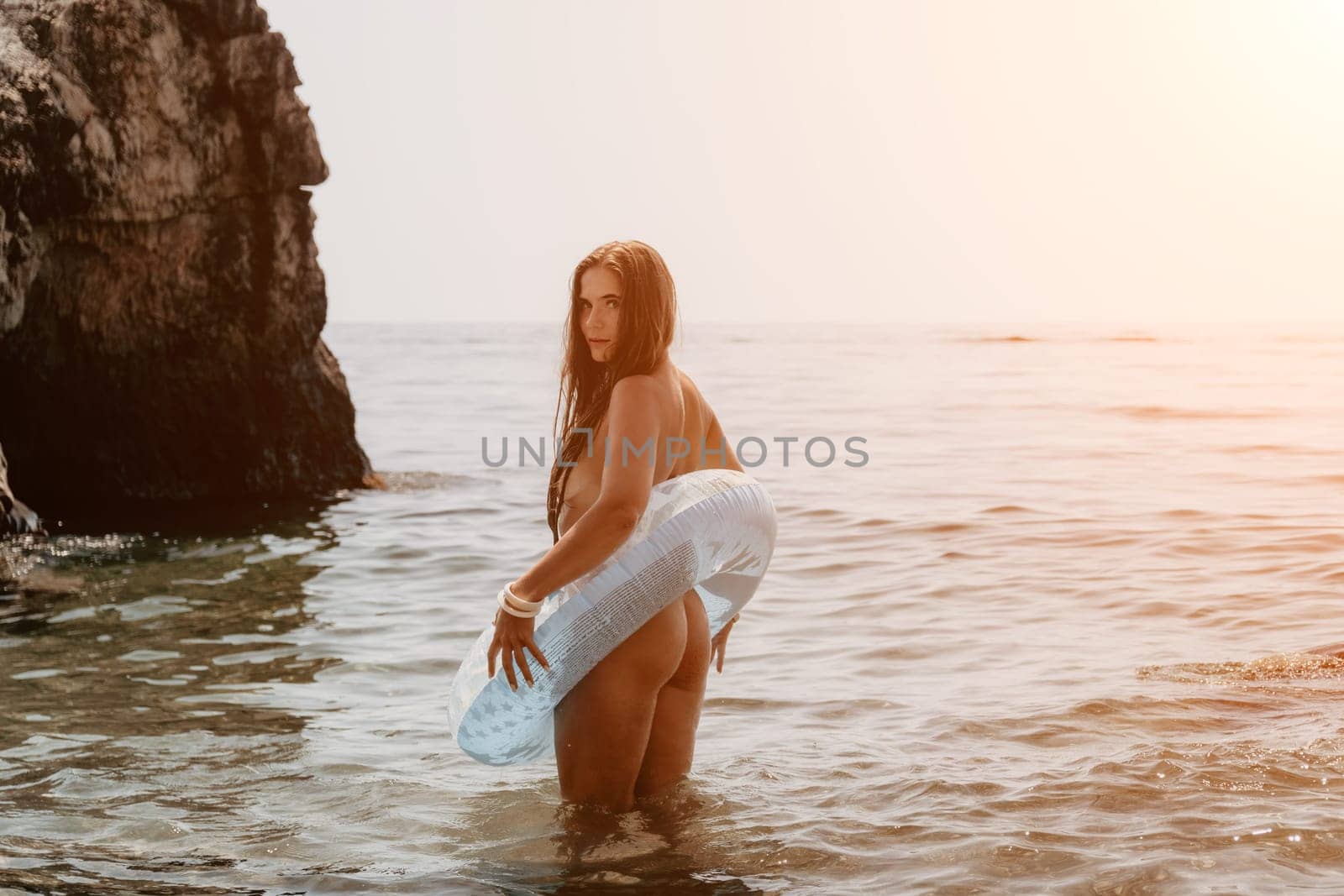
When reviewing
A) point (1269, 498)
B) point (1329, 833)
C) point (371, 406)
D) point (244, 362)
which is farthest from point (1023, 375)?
point (1329, 833)

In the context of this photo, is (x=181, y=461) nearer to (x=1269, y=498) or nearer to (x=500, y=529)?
(x=500, y=529)

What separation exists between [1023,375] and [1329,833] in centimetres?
3072

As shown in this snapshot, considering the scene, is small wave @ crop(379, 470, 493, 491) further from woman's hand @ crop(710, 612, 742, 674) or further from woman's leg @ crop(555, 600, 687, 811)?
woman's leg @ crop(555, 600, 687, 811)

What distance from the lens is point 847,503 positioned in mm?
13000

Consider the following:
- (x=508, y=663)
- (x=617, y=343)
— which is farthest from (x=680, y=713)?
(x=617, y=343)

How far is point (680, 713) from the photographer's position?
440 centimetres

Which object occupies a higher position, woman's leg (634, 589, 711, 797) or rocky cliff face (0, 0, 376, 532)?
rocky cliff face (0, 0, 376, 532)

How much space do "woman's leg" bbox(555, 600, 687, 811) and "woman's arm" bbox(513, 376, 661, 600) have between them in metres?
0.33

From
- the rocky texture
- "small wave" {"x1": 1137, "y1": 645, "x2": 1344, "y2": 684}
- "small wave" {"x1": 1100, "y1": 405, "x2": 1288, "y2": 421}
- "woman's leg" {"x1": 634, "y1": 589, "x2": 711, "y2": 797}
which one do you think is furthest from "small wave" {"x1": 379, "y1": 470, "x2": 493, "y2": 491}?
"small wave" {"x1": 1100, "y1": 405, "x2": 1288, "y2": 421}

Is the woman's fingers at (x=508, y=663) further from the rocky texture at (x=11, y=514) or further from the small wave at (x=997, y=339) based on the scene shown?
the small wave at (x=997, y=339)

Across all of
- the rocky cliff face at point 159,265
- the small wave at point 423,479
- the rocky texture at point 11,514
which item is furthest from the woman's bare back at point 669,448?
the small wave at point 423,479

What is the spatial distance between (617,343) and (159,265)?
10.0 meters

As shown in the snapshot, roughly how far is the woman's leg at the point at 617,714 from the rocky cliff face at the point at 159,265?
345 inches

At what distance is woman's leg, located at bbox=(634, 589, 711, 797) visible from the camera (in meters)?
4.29
